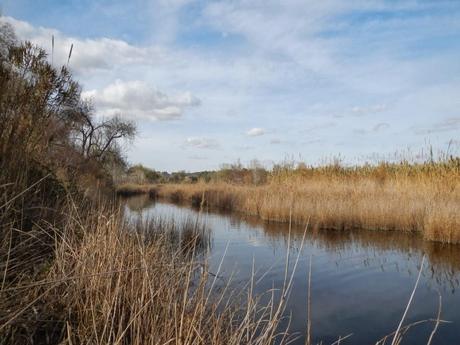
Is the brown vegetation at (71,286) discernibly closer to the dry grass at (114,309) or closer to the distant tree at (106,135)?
the dry grass at (114,309)

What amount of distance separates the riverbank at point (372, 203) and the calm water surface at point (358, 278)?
1.69 ft

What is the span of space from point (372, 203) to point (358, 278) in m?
5.23

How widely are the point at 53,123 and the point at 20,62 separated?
1.80 feet

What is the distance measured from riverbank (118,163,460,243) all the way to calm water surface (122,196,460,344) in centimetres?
52

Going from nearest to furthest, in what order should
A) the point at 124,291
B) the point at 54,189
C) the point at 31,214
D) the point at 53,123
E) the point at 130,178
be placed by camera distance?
the point at 124,291 < the point at 53,123 < the point at 31,214 < the point at 54,189 < the point at 130,178

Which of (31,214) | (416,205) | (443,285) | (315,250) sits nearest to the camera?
(31,214)

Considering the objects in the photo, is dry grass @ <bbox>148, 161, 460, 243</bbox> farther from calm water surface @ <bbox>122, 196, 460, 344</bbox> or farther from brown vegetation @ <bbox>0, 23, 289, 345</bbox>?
brown vegetation @ <bbox>0, 23, 289, 345</bbox>

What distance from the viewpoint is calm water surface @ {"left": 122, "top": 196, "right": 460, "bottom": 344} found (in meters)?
4.36

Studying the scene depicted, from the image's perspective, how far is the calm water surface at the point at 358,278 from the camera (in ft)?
14.3

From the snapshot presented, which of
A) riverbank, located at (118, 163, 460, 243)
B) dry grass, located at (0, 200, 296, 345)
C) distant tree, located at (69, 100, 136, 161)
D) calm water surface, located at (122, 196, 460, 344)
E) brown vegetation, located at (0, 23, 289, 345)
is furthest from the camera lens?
distant tree, located at (69, 100, 136, 161)

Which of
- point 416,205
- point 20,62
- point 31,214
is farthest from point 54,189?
point 416,205

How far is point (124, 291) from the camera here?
2553mm

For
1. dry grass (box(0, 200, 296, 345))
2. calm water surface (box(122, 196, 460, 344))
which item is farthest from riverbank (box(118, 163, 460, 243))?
dry grass (box(0, 200, 296, 345))

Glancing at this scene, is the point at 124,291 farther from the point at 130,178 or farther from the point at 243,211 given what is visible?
the point at 130,178
